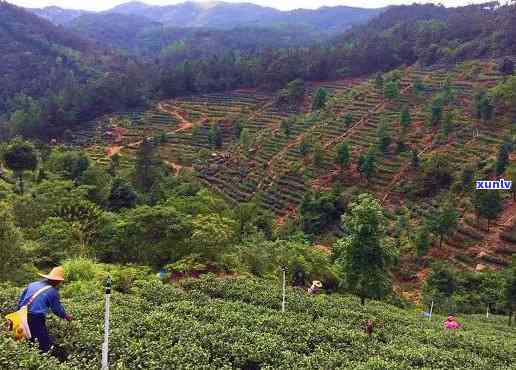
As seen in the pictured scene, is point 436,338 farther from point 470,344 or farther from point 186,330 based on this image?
point 186,330

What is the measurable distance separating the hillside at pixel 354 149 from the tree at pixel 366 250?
54.2 feet

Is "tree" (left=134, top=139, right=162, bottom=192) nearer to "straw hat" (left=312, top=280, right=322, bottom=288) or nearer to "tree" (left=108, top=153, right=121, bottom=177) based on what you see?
"tree" (left=108, top=153, right=121, bottom=177)

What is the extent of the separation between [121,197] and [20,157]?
26.7 feet

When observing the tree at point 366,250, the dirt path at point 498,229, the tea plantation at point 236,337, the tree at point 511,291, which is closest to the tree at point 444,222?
the dirt path at point 498,229

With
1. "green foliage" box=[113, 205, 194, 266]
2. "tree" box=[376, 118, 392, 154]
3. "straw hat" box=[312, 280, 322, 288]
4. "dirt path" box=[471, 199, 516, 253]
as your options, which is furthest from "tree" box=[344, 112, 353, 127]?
"green foliage" box=[113, 205, 194, 266]

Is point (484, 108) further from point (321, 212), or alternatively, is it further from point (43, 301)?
point (43, 301)

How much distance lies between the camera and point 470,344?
10820 mm

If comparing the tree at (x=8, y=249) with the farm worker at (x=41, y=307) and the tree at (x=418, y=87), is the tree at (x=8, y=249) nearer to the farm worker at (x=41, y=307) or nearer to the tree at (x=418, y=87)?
the farm worker at (x=41, y=307)

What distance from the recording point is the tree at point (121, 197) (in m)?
30.0

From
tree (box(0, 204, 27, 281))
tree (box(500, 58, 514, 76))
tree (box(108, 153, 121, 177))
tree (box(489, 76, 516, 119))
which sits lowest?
tree (box(108, 153, 121, 177))

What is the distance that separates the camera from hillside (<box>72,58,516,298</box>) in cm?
3541

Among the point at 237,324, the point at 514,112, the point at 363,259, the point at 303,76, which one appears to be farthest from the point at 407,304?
the point at 303,76

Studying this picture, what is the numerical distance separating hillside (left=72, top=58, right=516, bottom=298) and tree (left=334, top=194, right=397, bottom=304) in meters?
16.5

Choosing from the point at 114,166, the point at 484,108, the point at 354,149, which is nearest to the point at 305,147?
the point at 354,149
